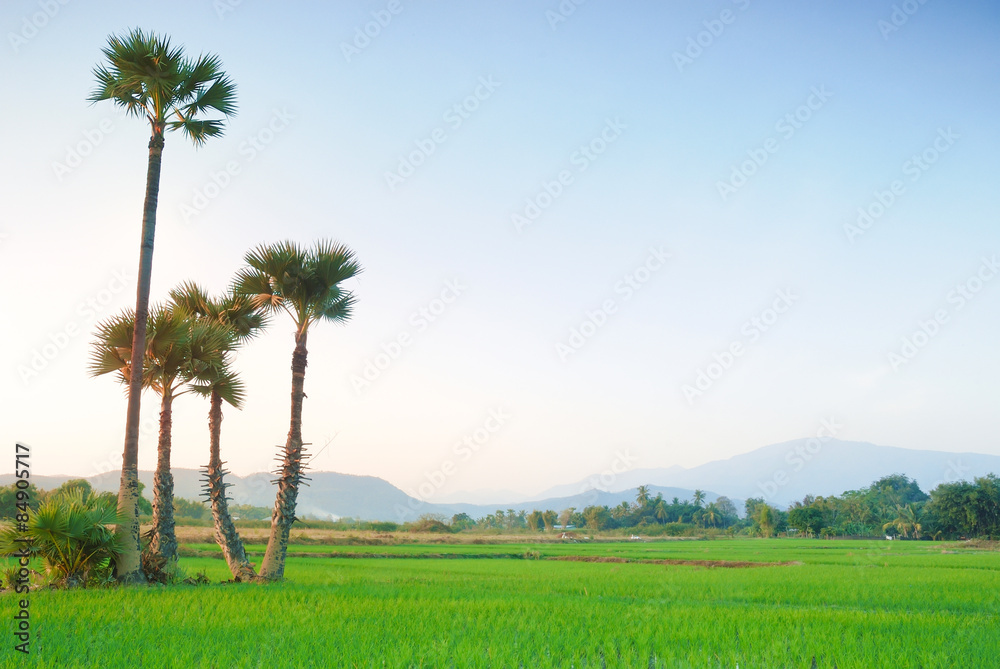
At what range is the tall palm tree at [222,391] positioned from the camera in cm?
1844

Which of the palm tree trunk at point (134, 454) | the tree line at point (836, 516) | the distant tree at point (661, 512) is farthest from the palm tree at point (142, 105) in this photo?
the distant tree at point (661, 512)

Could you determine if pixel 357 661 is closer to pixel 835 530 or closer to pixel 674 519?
pixel 835 530

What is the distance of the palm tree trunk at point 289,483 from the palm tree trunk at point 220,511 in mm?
683

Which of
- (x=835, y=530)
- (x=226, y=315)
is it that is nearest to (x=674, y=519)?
(x=835, y=530)

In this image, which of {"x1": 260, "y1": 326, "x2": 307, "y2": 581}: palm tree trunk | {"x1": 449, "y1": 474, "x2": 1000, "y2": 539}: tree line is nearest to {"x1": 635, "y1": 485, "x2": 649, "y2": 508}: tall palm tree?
{"x1": 449, "y1": 474, "x2": 1000, "y2": 539}: tree line

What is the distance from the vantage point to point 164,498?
55.5 feet

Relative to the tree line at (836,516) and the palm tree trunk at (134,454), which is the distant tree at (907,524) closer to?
the tree line at (836,516)

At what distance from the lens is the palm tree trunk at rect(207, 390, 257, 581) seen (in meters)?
18.2

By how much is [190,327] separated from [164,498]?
4797mm

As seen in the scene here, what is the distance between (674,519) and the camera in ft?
445

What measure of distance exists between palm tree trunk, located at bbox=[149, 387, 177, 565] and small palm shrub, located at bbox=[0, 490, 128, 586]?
1899 millimetres

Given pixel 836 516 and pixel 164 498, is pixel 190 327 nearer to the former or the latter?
pixel 164 498

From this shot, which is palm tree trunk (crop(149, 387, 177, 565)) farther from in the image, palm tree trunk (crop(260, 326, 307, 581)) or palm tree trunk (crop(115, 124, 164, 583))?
palm tree trunk (crop(260, 326, 307, 581))

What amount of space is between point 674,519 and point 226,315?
131124 millimetres
